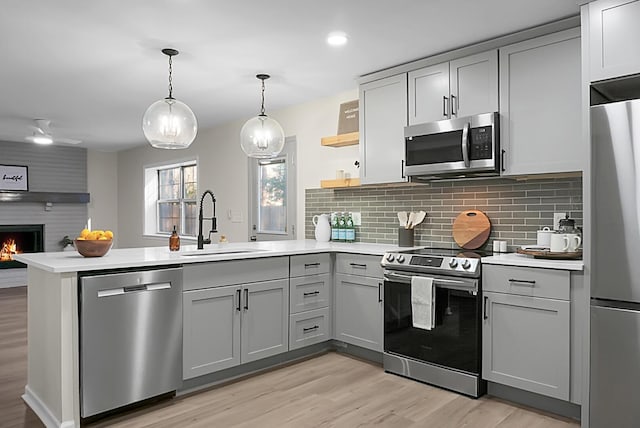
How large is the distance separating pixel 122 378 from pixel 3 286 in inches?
244

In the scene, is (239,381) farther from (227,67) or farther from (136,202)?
(136,202)

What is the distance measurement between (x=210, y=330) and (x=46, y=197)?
601 cm

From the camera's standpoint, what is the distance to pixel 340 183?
14.1 ft

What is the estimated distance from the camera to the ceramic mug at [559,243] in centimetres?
276

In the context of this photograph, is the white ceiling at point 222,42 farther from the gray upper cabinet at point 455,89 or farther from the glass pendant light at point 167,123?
the glass pendant light at point 167,123

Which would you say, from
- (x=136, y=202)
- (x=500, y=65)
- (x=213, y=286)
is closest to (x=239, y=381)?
(x=213, y=286)

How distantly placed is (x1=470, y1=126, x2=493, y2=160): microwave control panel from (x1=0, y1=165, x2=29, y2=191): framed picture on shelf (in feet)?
23.8

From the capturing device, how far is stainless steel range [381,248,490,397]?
2914 millimetres

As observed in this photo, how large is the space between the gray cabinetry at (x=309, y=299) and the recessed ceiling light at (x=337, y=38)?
5.23ft

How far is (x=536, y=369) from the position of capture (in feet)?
8.80

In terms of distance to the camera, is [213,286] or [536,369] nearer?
[536,369]

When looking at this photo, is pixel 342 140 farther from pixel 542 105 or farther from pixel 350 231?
pixel 542 105

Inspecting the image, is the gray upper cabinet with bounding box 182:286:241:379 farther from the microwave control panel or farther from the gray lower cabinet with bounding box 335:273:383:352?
the microwave control panel

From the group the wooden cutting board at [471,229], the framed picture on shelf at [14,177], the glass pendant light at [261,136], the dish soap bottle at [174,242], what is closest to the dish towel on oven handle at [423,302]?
the wooden cutting board at [471,229]
